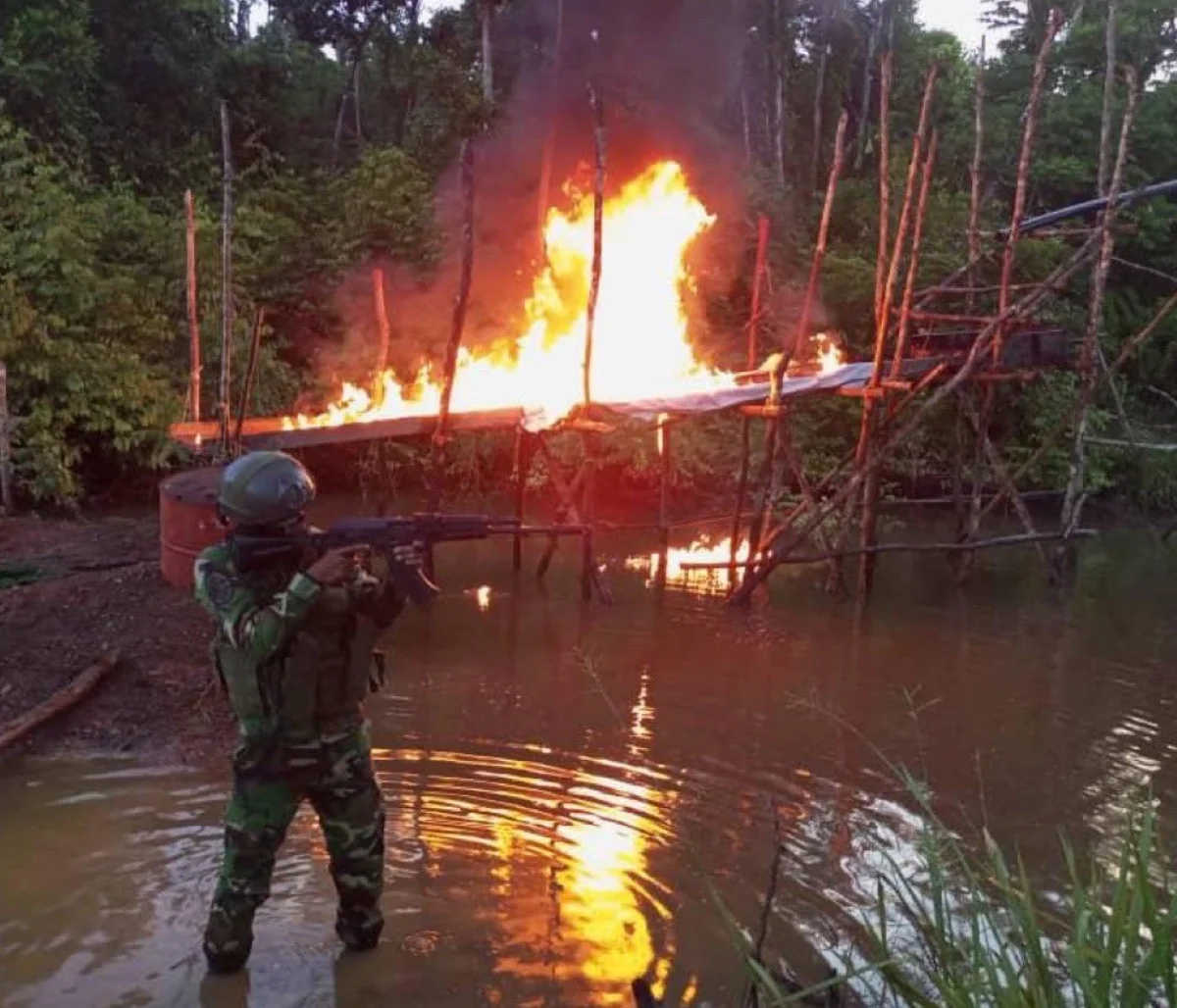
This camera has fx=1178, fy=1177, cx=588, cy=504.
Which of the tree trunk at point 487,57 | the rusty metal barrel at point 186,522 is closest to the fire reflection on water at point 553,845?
the rusty metal barrel at point 186,522

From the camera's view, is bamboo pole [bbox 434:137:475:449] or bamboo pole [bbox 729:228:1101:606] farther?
bamboo pole [bbox 729:228:1101:606]

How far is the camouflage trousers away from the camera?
4004 mm

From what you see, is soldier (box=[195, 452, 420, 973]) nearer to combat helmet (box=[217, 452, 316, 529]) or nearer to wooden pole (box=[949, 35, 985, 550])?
combat helmet (box=[217, 452, 316, 529])

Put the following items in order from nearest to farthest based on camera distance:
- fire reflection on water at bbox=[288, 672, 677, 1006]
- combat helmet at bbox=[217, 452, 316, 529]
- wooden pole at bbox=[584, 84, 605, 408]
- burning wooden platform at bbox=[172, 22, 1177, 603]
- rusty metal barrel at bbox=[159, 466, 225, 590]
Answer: combat helmet at bbox=[217, 452, 316, 529] → fire reflection on water at bbox=[288, 672, 677, 1006] → rusty metal barrel at bbox=[159, 466, 225, 590] → wooden pole at bbox=[584, 84, 605, 408] → burning wooden platform at bbox=[172, 22, 1177, 603]

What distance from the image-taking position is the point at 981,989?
2172 millimetres

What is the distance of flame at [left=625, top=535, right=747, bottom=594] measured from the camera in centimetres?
1224

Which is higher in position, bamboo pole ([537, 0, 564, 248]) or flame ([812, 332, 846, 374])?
bamboo pole ([537, 0, 564, 248])

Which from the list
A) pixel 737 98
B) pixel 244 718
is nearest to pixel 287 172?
pixel 737 98

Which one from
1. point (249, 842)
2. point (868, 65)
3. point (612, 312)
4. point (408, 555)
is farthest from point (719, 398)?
point (868, 65)

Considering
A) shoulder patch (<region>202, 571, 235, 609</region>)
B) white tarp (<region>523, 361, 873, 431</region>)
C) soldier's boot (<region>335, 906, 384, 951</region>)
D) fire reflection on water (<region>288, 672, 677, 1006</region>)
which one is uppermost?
white tarp (<region>523, 361, 873, 431</region>)

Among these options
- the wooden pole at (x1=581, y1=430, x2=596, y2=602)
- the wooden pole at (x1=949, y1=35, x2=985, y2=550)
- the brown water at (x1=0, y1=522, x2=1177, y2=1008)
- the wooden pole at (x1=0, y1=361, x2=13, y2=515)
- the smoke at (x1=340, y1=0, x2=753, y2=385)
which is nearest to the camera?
the brown water at (x1=0, y1=522, x2=1177, y2=1008)

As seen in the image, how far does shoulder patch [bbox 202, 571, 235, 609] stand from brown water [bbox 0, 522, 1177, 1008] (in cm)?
132

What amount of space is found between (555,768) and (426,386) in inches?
215

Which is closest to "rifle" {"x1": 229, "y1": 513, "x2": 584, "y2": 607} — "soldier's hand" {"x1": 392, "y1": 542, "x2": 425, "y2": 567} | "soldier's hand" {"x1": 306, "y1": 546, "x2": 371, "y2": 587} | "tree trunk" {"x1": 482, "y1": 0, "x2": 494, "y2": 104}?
"soldier's hand" {"x1": 392, "y1": 542, "x2": 425, "y2": 567}
